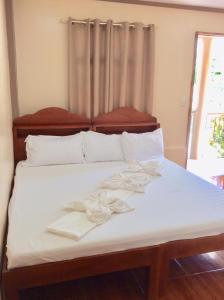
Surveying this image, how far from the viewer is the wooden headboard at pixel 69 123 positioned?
326cm

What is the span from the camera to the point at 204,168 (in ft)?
15.6

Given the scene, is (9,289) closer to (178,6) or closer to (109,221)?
(109,221)

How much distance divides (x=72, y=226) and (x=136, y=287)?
70 centimetres

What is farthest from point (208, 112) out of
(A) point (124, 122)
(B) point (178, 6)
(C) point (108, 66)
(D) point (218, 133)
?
(C) point (108, 66)

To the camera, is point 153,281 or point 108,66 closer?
point 153,281

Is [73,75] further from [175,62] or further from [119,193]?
[119,193]

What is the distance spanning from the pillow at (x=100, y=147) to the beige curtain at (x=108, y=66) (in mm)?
330

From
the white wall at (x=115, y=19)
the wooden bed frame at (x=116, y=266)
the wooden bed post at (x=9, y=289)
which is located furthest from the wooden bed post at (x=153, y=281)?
the white wall at (x=115, y=19)

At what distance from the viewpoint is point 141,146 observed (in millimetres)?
3389

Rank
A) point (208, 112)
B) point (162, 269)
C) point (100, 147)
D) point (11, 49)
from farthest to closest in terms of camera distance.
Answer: point (208, 112), point (100, 147), point (11, 49), point (162, 269)

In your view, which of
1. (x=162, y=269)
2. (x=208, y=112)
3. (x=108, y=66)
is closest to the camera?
(x=162, y=269)

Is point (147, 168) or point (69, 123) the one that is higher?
point (69, 123)

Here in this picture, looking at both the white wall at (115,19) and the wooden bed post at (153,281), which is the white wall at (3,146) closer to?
the white wall at (115,19)

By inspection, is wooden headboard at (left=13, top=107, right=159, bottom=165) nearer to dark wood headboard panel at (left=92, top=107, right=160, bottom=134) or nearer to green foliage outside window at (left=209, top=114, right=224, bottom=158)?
dark wood headboard panel at (left=92, top=107, right=160, bottom=134)
